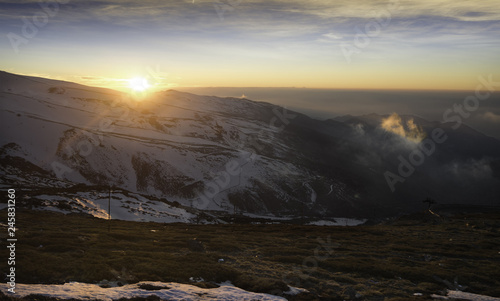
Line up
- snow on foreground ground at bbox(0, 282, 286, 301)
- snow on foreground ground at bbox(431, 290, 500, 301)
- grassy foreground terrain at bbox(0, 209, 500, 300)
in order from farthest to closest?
snow on foreground ground at bbox(431, 290, 500, 301)
grassy foreground terrain at bbox(0, 209, 500, 300)
snow on foreground ground at bbox(0, 282, 286, 301)

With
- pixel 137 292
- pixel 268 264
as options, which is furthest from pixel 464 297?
pixel 137 292

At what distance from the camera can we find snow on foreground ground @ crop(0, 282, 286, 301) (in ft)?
79.5

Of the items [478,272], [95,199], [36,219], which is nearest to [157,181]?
[95,199]

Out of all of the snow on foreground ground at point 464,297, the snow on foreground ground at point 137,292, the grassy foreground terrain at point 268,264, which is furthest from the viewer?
the snow on foreground ground at point 464,297

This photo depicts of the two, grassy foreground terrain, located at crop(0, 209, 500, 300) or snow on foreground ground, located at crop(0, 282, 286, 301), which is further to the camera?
grassy foreground terrain, located at crop(0, 209, 500, 300)

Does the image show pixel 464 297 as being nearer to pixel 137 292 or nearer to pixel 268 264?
pixel 268 264

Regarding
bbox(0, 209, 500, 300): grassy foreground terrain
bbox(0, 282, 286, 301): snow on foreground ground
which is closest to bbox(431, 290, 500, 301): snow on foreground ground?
bbox(0, 209, 500, 300): grassy foreground terrain

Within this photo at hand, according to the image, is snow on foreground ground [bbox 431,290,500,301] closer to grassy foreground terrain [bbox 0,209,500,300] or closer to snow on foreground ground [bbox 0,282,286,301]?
grassy foreground terrain [bbox 0,209,500,300]

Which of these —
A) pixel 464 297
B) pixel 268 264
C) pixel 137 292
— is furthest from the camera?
pixel 268 264

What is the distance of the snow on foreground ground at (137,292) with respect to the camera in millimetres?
24222

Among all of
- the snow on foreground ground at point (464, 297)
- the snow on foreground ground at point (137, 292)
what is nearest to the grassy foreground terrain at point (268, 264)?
the snow on foreground ground at point (464, 297)

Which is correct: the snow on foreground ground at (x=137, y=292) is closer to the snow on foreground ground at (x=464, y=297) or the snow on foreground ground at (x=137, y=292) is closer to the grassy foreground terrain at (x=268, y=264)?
the grassy foreground terrain at (x=268, y=264)

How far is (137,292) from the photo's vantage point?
87.4 ft

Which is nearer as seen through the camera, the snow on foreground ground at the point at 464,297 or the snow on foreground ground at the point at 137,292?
the snow on foreground ground at the point at 137,292
